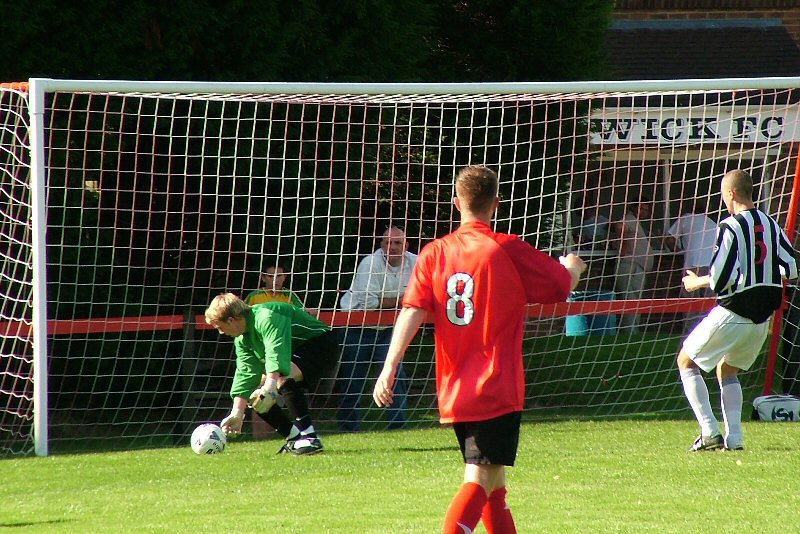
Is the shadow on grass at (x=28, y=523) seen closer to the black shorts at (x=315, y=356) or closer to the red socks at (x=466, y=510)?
the red socks at (x=466, y=510)

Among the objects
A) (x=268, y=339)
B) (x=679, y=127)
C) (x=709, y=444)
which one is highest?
(x=679, y=127)

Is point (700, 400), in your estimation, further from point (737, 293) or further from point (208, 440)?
point (208, 440)

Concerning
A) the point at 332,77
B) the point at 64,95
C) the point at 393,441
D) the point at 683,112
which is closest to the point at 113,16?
the point at 64,95

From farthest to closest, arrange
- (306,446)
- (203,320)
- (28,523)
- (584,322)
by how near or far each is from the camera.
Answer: (584,322)
(203,320)
(306,446)
(28,523)

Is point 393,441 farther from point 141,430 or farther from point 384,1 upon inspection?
point 384,1

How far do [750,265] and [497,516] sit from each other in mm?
3800

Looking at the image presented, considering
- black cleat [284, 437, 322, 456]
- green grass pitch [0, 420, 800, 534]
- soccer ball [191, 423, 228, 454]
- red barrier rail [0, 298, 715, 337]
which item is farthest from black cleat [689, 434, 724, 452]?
soccer ball [191, 423, 228, 454]

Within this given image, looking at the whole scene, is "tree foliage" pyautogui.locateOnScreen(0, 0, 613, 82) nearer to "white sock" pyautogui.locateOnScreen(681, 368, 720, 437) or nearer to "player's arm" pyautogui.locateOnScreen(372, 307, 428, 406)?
"white sock" pyautogui.locateOnScreen(681, 368, 720, 437)

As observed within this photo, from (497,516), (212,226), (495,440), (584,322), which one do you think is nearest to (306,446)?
(212,226)

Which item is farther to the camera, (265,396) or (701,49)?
(701,49)

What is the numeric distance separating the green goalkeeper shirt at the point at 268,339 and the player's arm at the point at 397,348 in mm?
3335

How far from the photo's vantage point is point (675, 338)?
14031mm

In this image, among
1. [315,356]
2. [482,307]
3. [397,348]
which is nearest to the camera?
[482,307]

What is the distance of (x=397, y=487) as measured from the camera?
724 cm
